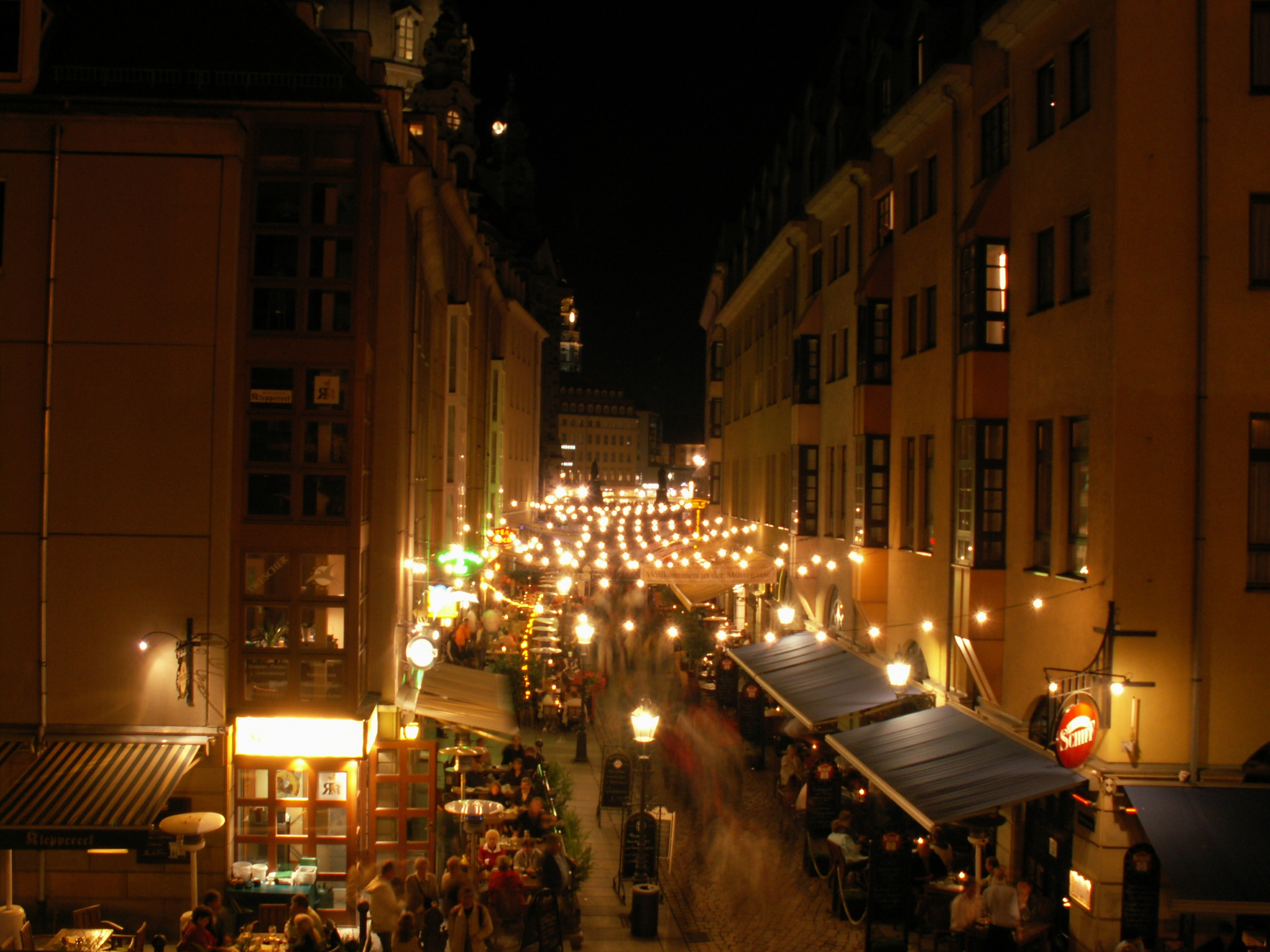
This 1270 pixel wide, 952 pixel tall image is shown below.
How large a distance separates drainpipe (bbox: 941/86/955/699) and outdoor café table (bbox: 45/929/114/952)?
11.9 meters

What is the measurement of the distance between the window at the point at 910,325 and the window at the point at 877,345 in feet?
3.59

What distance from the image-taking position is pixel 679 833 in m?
19.6

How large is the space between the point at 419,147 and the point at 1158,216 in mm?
13700

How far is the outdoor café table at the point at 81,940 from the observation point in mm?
12352

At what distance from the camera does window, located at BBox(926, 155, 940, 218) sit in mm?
19141

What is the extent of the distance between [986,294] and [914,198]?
4970mm

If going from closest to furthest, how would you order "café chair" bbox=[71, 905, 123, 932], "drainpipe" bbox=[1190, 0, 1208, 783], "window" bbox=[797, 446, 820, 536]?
"drainpipe" bbox=[1190, 0, 1208, 783]
"café chair" bbox=[71, 905, 123, 932]
"window" bbox=[797, 446, 820, 536]

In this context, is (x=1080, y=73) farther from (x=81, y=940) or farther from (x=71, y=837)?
(x=81, y=940)

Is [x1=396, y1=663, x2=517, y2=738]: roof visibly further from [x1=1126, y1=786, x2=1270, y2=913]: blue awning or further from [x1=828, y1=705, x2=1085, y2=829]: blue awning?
[x1=1126, y1=786, x2=1270, y2=913]: blue awning

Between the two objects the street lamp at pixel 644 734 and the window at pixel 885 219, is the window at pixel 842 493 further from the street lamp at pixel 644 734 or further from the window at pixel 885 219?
the street lamp at pixel 644 734

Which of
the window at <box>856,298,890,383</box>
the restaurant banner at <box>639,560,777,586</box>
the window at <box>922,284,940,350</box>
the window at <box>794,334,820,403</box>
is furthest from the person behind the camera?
the window at <box>794,334,820,403</box>

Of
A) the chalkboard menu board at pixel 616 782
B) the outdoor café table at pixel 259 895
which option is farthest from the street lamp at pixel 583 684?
the outdoor café table at pixel 259 895

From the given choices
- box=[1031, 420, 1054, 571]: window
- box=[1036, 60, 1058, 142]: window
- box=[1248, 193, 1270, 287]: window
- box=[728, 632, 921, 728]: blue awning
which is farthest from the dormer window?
box=[1248, 193, 1270, 287]: window

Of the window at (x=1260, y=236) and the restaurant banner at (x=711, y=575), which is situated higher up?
the window at (x=1260, y=236)
